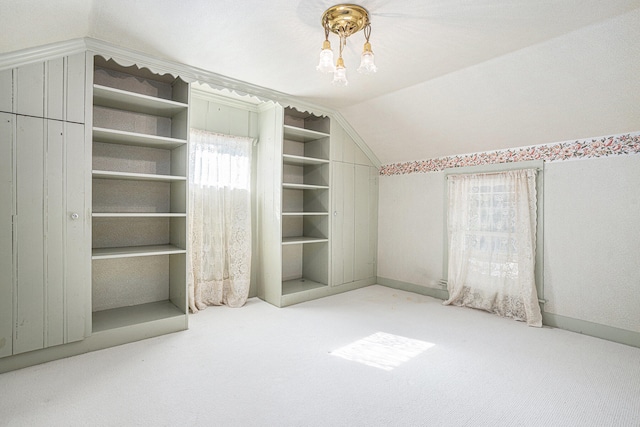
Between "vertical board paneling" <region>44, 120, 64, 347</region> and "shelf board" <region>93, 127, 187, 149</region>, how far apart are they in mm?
292

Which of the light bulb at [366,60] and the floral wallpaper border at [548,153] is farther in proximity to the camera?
the floral wallpaper border at [548,153]

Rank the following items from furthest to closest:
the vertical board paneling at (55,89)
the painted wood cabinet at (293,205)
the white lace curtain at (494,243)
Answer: the painted wood cabinet at (293,205) → the white lace curtain at (494,243) → the vertical board paneling at (55,89)

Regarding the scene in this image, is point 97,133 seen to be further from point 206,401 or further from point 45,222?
point 206,401

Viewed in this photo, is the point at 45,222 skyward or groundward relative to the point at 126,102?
groundward

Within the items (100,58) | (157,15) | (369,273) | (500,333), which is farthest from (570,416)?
(100,58)

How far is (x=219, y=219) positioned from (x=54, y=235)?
1523mm

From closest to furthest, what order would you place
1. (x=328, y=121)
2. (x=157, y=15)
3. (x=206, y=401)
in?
1. (x=206, y=401)
2. (x=157, y=15)
3. (x=328, y=121)

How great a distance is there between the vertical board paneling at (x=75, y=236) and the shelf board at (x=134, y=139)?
0.21 metres

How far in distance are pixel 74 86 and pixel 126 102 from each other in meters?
0.45

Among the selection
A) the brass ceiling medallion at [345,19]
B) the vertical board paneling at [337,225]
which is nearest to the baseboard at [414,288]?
the vertical board paneling at [337,225]

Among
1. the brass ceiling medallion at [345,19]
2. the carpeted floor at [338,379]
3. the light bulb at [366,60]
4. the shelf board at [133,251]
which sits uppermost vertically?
the brass ceiling medallion at [345,19]

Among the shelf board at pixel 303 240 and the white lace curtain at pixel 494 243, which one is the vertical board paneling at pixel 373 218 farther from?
the white lace curtain at pixel 494 243

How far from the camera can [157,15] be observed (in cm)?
202

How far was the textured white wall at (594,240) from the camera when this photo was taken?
2693 mm
